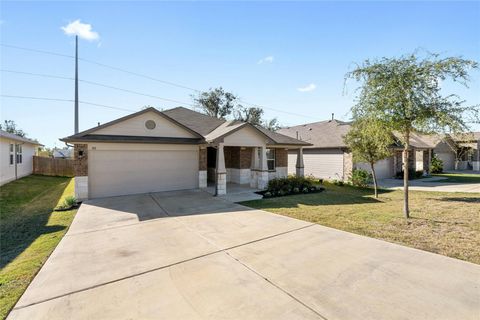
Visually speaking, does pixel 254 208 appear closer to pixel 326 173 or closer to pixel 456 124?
pixel 456 124

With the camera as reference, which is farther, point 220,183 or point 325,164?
point 325,164

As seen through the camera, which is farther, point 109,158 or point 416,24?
point 109,158

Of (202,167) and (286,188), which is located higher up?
(202,167)

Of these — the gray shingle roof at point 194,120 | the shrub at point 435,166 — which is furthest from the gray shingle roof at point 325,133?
the shrub at point 435,166

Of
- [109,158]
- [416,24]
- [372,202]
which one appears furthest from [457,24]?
[109,158]

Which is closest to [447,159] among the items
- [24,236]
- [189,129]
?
[189,129]

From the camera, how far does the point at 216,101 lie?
3766cm

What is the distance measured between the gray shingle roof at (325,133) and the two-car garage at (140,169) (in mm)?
10418

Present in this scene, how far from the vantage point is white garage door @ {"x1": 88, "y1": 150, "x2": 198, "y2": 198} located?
11.5m

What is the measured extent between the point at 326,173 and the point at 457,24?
12306 millimetres

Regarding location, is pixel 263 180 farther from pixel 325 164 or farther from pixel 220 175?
pixel 325 164

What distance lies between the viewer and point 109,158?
1174 cm

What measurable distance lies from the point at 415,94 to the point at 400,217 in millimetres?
4108

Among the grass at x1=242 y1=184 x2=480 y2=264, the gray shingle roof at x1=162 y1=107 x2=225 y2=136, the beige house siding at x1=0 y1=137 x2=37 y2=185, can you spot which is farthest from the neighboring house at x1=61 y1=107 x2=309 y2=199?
the beige house siding at x1=0 y1=137 x2=37 y2=185
